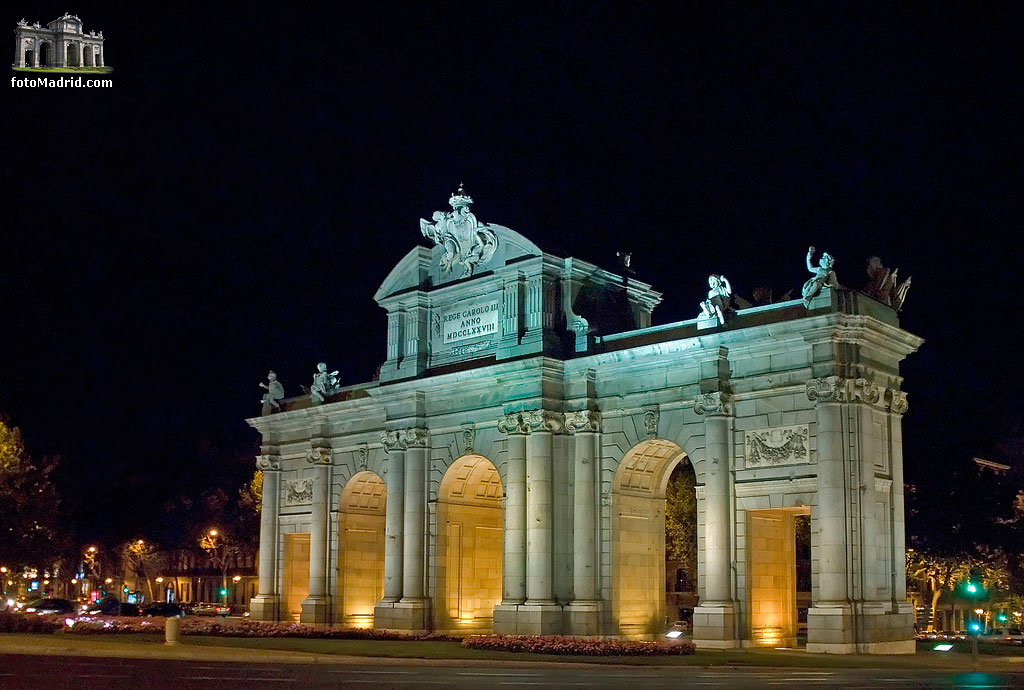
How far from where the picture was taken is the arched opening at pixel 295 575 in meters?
63.4

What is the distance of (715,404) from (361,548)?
23615 mm

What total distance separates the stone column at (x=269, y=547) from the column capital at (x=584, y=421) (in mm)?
20952

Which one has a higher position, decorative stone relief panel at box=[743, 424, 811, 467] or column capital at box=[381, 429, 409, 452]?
column capital at box=[381, 429, 409, 452]

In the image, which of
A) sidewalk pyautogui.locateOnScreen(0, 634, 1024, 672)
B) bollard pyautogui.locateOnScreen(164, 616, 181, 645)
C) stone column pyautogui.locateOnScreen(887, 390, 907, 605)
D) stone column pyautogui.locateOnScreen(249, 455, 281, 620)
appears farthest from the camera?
stone column pyautogui.locateOnScreen(249, 455, 281, 620)

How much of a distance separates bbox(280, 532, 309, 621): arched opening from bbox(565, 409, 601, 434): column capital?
19.5 meters

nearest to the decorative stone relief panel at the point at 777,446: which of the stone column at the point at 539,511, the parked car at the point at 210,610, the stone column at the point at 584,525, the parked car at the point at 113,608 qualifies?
the stone column at the point at 584,525

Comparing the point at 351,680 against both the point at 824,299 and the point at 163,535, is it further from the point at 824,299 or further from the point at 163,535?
the point at 163,535

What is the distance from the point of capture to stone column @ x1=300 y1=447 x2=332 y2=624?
5984 centimetres

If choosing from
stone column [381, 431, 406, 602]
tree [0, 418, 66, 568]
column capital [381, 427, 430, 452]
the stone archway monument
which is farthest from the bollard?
tree [0, 418, 66, 568]

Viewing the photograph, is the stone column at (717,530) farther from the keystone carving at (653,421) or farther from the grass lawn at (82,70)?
the grass lawn at (82,70)

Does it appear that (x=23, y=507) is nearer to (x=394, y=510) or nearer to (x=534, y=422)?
(x=394, y=510)

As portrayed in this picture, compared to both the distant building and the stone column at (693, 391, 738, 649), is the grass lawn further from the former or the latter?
the stone column at (693, 391, 738, 649)

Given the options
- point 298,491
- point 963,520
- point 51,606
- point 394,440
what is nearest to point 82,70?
point 394,440

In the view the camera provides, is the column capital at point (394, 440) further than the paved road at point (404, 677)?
Yes
